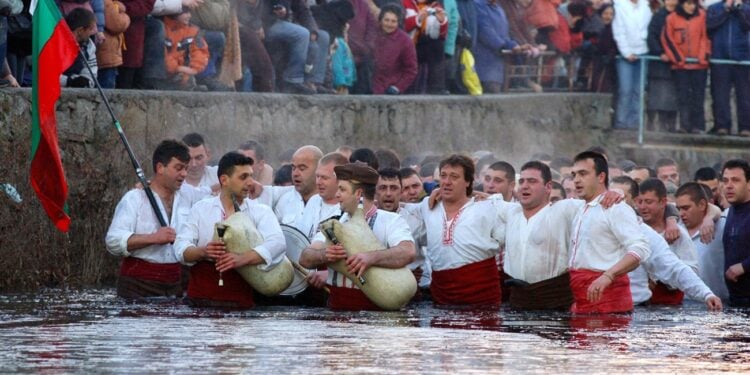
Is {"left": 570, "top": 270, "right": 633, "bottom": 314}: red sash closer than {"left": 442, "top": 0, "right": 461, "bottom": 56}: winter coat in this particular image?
Yes

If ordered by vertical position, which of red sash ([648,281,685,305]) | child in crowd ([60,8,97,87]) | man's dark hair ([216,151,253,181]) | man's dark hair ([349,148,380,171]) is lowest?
red sash ([648,281,685,305])

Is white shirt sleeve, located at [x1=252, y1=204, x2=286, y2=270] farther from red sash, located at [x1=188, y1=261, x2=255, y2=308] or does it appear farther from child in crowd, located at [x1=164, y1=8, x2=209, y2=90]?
child in crowd, located at [x1=164, y1=8, x2=209, y2=90]

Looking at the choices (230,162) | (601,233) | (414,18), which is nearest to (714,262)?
(601,233)

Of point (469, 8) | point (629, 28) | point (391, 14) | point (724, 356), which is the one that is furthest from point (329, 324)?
point (629, 28)

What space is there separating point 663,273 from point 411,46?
7.34 m

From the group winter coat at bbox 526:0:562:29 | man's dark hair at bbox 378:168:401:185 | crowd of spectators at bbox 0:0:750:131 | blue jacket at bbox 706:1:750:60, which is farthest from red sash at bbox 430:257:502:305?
blue jacket at bbox 706:1:750:60

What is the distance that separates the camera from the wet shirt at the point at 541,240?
49.4ft

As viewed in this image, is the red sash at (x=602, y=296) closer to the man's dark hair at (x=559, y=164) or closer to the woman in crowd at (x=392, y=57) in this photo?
the man's dark hair at (x=559, y=164)

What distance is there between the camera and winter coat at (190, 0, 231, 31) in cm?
2014

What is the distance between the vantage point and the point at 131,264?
52.3ft

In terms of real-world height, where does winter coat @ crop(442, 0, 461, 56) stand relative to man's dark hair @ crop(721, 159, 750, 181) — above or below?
above

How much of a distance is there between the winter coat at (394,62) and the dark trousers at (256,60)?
1.56 metres

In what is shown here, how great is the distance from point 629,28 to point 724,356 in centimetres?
1396

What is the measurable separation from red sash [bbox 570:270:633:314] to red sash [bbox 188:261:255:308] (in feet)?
8.03
